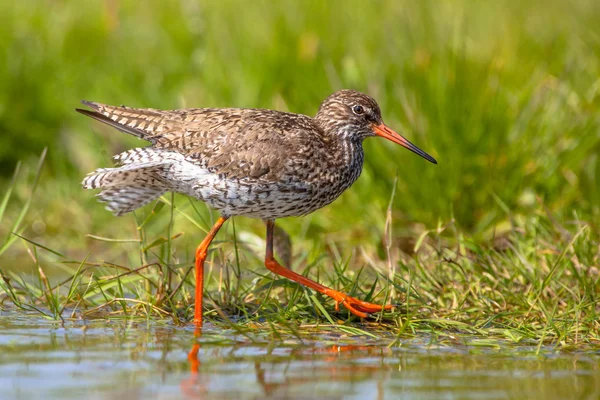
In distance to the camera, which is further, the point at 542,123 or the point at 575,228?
the point at 542,123

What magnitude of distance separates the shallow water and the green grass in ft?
0.78

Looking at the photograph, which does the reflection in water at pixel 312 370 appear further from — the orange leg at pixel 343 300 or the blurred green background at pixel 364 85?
the blurred green background at pixel 364 85

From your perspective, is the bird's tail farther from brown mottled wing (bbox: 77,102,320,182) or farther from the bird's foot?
the bird's foot

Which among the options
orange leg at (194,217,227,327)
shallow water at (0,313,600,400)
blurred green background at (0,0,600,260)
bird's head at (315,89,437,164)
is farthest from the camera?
blurred green background at (0,0,600,260)

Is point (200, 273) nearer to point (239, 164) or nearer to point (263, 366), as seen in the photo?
point (239, 164)

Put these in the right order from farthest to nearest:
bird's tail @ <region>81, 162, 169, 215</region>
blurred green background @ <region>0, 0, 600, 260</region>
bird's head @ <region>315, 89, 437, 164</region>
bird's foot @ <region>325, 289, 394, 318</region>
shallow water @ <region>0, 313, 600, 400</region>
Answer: blurred green background @ <region>0, 0, 600, 260</region> < bird's head @ <region>315, 89, 437, 164</region> < bird's tail @ <region>81, 162, 169, 215</region> < bird's foot @ <region>325, 289, 394, 318</region> < shallow water @ <region>0, 313, 600, 400</region>

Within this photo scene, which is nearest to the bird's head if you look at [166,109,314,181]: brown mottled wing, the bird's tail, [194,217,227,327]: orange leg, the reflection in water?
[166,109,314,181]: brown mottled wing

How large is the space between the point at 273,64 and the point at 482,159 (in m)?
2.56

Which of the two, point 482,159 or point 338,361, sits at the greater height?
point 482,159

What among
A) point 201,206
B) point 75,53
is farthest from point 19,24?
point 201,206

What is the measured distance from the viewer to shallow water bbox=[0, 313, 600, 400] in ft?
13.1

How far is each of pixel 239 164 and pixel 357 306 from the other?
1076 mm

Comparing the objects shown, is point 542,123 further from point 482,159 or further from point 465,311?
point 465,311

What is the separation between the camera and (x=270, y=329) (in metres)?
5.25
